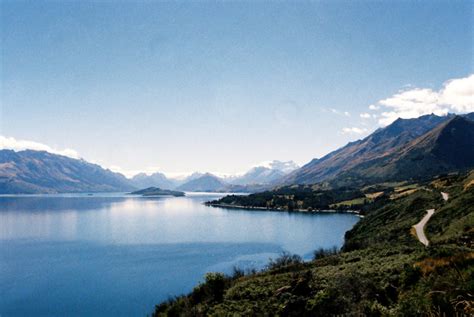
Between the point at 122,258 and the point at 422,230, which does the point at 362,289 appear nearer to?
the point at 422,230

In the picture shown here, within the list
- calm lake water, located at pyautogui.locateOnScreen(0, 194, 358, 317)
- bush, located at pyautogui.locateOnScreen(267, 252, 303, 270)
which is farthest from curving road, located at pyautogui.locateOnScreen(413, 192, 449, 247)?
calm lake water, located at pyautogui.locateOnScreen(0, 194, 358, 317)

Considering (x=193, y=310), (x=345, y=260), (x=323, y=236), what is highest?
(x=345, y=260)

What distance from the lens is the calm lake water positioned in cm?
7100

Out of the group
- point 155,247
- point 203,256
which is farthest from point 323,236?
point 155,247

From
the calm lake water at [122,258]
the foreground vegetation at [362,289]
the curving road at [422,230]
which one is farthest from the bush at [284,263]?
the curving road at [422,230]

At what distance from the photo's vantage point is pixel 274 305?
29750mm

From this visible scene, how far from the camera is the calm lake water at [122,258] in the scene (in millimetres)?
71000

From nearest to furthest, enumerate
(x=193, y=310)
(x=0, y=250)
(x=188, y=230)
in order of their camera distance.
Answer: (x=193, y=310) → (x=0, y=250) → (x=188, y=230)

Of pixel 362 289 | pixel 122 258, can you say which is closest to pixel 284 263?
pixel 362 289

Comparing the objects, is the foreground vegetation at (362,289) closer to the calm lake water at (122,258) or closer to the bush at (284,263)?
the bush at (284,263)

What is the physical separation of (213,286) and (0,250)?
385 feet

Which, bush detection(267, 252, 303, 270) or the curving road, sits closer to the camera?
bush detection(267, 252, 303, 270)

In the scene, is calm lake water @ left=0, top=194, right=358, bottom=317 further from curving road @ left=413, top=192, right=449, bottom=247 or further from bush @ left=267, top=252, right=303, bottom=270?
curving road @ left=413, top=192, right=449, bottom=247

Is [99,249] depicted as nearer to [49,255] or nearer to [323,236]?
[49,255]
